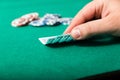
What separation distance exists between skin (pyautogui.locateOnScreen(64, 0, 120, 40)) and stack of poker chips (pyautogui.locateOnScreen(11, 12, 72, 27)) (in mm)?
73

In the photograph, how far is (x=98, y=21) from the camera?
53cm

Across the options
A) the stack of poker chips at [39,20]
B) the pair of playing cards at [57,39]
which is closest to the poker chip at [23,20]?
the stack of poker chips at [39,20]

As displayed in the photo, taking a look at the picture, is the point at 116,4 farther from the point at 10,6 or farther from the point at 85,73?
the point at 10,6

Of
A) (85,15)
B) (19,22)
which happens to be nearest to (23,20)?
(19,22)

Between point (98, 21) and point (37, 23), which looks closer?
point (98, 21)

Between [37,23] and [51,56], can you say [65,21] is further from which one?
[51,56]

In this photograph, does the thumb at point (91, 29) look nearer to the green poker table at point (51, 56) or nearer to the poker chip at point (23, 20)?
the green poker table at point (51, 56)

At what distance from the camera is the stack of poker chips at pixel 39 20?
634mm

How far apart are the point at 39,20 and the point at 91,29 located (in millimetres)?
182

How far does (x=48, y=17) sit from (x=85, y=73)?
0.26 meters

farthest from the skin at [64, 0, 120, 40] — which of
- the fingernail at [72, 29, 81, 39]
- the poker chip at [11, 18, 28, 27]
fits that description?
the poker chip at [11, 18, 28, 27]

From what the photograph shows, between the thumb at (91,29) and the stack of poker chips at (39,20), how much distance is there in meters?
A: 0.12

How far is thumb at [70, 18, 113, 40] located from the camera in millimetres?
517

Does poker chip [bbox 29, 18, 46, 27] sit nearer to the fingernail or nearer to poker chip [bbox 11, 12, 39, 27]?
poker chip [bbox 11, 12, 39, 27]
